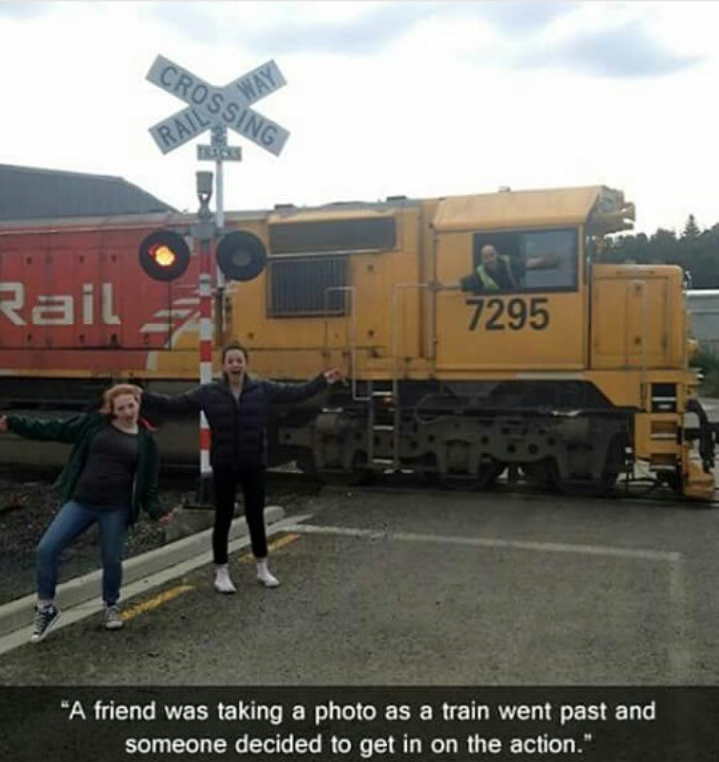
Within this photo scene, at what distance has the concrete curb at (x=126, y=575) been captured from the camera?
588 cm

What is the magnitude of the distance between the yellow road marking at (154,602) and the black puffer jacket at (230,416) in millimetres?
933

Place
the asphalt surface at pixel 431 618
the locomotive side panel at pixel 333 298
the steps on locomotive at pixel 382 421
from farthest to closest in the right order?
the locomotive side panel at pixel 333 298, the steps on locomotive at pixel 382 421, the asphalt surface at pixel 431 618

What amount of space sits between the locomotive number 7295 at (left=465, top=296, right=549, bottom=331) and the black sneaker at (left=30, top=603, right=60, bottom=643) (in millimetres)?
6873

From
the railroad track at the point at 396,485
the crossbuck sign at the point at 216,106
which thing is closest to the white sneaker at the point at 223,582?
the crossbuck sign at the point at 216,106

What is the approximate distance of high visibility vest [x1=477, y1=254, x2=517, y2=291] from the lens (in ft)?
36.3

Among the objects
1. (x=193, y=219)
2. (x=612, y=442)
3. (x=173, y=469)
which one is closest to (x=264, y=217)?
(x=193, y=219)

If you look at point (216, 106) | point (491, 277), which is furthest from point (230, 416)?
point (491, 277)

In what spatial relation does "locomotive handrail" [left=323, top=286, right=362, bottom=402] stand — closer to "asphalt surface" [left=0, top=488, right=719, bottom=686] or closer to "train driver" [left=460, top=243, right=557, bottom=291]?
"train driver" [left=460, top=243, right=557, bottom=291]

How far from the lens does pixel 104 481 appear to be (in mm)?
5766

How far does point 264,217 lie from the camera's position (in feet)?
40.5

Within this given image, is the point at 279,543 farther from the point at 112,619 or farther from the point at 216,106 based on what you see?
Result: the point at 216,106

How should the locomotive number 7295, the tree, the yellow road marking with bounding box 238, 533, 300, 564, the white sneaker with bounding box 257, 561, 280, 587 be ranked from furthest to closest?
the tree → the locomotive number 7295 → the yellow road marking with bounding box 238, 533, 300, 564 → the white sneaker with bounding box 257, 561, 280, 587

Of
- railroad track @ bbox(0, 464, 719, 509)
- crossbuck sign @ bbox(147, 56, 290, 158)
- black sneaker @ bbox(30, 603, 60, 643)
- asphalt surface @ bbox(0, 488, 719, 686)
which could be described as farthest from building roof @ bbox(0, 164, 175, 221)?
black sneaker @ bbox(30, 603, 60, 643)

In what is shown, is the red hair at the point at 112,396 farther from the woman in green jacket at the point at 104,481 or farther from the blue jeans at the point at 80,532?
the blue jeans at the point at 80,532
